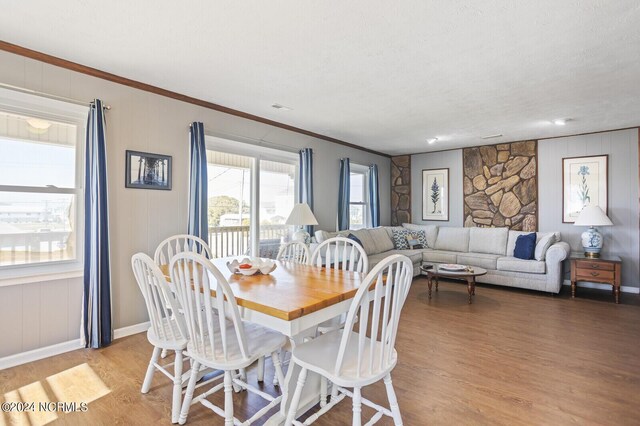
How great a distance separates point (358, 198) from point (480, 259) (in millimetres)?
2461

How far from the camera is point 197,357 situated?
5.78 ft

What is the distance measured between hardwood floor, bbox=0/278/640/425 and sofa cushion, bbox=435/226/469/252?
2334 millimetres

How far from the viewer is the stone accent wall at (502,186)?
5.74 metres

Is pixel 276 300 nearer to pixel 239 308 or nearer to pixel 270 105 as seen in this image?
pixel 239 308

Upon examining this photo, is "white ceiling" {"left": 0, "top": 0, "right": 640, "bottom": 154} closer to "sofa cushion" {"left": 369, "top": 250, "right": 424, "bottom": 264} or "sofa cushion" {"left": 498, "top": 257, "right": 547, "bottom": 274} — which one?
"sofa cushion" {"left": 498, "top": 257, "right": 547, "bottom": 274}

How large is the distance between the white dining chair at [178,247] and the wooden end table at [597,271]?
194 inches

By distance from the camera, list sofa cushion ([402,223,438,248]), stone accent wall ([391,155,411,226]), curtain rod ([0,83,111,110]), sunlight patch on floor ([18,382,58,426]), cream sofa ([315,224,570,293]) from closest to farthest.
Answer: sunlight patch on floor ([18,382,58,426]), curtain rod ([0,83,111,110]), cream sofa ([315,224,570,293]), sofa cushion ([402,223,438,248]), stone accent wall ([391,155,411,226])

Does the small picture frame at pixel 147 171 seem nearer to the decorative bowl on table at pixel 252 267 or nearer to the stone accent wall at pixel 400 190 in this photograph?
the decorative bowl on table at pixel 252 267

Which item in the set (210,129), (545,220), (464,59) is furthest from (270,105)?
(545,220)

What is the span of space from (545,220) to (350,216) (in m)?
3.31

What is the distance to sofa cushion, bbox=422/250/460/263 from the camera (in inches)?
222

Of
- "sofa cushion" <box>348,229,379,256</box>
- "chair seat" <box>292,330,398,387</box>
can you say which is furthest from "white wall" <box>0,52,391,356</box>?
"sofa cushion" <box>348,229,379,256</box>

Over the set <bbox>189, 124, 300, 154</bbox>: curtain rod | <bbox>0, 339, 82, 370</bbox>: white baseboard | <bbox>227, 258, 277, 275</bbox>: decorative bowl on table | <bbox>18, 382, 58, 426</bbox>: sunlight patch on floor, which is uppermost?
<bbox>189, 124, 300, 154</bbox>: curtain rod

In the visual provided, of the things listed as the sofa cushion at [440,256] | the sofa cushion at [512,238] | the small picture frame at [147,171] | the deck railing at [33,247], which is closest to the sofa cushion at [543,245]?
the sofa cushion at [512,238]
